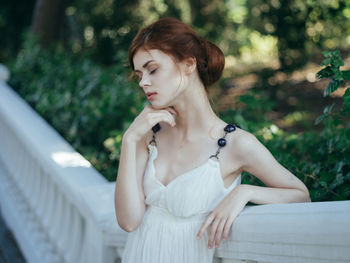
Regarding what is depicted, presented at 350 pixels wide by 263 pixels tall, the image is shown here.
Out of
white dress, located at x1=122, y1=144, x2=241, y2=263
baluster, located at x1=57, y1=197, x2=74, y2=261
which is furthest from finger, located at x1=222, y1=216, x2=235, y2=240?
baluster, located at x1=57, y1=197, x2=74, y2=261

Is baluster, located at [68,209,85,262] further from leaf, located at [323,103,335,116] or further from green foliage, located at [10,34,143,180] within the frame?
leaf, located at [323,103,335,116]

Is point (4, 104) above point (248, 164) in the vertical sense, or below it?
below

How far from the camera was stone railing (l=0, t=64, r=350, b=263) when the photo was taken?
50.9 inches

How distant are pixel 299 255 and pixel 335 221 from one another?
193 millimetres

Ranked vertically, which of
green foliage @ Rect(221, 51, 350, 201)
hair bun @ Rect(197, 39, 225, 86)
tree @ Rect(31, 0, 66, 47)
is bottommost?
tree @ Rect(31, 0, 66, 47)

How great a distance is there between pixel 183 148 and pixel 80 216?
1.12 m

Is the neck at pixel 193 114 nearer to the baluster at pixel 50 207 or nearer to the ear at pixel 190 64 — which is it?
the ear at pixel 190 64

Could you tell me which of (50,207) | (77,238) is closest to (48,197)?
(50,207)

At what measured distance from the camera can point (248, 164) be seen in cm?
172

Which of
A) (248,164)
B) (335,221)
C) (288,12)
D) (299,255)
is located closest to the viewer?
(335,221)

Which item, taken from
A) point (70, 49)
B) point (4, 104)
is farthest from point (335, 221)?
point (70, 49)

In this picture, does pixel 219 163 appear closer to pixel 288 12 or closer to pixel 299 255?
pixel 299 255

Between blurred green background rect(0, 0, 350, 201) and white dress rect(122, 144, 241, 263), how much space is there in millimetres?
562

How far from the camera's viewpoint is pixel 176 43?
72.2 inches
